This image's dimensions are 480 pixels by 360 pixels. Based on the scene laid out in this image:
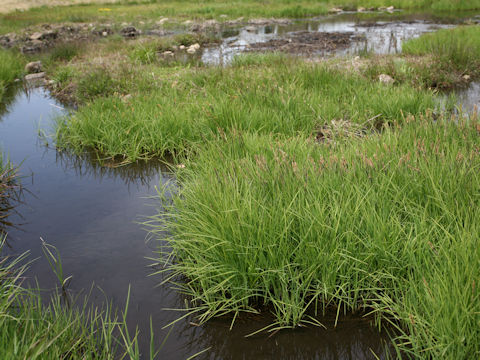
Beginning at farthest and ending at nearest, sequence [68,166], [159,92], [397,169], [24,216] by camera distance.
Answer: [159,92] < [68,166] < [24,216] < [397,169]

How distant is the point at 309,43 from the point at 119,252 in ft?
47.7

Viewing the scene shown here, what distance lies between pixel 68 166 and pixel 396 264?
5207mm

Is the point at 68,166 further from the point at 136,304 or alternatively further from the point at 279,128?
the point at 136,304

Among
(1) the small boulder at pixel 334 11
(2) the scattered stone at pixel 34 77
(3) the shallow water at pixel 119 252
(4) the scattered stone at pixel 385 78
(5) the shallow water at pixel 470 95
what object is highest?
(1) the small boulder at pixel 334 11

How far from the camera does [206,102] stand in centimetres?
682

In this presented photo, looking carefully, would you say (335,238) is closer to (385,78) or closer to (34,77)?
(385,78)

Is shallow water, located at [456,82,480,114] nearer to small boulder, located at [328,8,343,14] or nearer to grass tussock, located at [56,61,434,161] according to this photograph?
grass tussock, located at [56,61,434,161]

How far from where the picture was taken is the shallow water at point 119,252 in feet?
9.79

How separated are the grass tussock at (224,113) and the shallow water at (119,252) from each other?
452 millimetres

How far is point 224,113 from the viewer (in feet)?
20.7

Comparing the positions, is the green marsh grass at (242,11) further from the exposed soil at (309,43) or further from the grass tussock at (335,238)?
the grass tussock at (335,238)

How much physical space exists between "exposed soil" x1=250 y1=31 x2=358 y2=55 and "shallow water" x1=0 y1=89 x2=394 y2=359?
9762mm

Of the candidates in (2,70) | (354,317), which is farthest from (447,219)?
(2,70)

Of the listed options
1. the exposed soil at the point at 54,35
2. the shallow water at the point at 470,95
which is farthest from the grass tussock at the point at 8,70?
the shallow water at the point at 470,95
